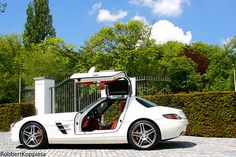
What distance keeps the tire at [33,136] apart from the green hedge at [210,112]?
573 cm

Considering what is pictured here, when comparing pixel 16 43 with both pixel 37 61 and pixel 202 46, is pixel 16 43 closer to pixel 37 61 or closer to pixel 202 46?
pixel 37 61

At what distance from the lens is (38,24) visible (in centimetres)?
6062

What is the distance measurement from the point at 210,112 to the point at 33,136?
19.9 feet

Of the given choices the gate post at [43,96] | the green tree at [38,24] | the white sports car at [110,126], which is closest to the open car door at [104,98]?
the white sports car at [110,126]

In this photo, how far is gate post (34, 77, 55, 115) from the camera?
18.9 meters

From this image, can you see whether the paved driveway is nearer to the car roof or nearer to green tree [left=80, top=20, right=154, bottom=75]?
the car roof

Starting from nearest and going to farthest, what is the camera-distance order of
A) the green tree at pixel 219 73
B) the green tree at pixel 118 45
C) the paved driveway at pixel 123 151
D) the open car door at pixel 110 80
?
the paved driveway at pixel 123 151
the open car door at pixel 110 80
the green tree at pixel 118 45
the green tree at pixel 219 73

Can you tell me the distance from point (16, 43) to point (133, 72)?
50.7 feet

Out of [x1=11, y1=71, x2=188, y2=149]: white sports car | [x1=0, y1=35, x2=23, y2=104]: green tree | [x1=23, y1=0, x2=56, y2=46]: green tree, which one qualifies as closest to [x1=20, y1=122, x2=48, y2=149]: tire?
[x1=11, y1=71, x2=188, y2=149]: white sports car

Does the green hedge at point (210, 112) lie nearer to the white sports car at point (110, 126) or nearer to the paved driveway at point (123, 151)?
the paved driveway at point (123, 151)

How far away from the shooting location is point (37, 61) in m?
43.0

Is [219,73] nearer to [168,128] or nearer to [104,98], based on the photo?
[104,98]

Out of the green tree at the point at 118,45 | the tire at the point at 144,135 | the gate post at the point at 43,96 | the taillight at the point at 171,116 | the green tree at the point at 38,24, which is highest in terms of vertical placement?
the green tree at the point at 38,24

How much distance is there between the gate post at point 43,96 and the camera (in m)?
18.9
